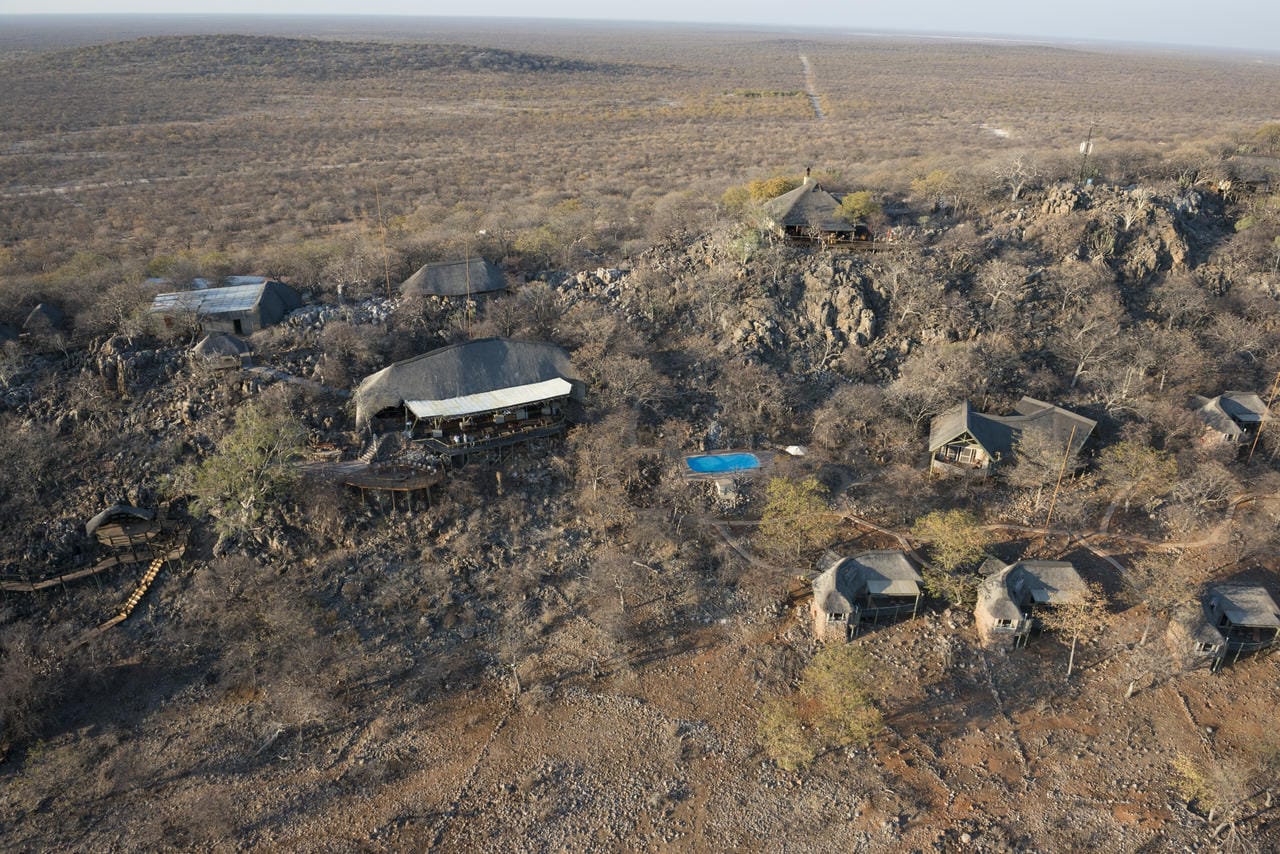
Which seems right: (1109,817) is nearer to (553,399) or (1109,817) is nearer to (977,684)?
(977,684)

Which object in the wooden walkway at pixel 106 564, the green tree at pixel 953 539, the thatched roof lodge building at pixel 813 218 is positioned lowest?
the wooden walkway at pixel 106 564

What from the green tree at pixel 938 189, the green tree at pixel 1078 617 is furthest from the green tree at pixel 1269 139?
the green tree at pixel 1078 617

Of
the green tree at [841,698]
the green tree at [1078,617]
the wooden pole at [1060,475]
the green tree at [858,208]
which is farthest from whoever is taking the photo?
→ the green tree at [858,208]

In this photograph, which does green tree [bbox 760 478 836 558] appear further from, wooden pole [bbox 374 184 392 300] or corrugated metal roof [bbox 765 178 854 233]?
wooden pole [bbox 374 184 392 300]

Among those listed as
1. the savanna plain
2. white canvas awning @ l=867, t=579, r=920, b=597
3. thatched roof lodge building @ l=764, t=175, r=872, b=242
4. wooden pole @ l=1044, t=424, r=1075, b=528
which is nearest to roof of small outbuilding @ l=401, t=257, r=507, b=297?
the savanna plain

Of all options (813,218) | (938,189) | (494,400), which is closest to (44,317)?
(494,400)

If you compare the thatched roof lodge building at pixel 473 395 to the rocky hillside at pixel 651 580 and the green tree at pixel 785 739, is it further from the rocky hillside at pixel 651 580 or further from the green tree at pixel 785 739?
the green tree at pixel 785 739

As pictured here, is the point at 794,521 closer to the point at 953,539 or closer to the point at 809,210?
Result: the point at 953,539
